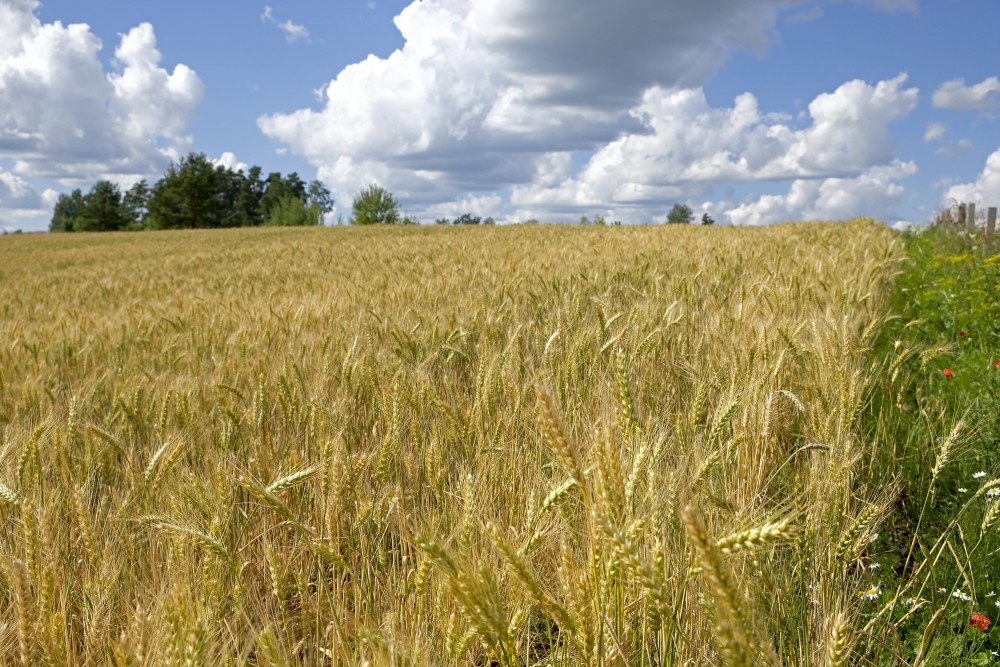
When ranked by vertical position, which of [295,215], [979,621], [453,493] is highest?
[295,215]

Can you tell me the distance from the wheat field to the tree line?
6771 cm

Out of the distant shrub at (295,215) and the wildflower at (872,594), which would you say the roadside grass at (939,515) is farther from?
the distant shrub at (295,215)

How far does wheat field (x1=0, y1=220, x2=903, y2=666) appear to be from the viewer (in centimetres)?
103

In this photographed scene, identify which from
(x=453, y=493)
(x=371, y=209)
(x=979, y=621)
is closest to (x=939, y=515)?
(x=979, y=621)

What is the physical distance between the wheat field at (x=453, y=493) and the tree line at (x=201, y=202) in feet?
222

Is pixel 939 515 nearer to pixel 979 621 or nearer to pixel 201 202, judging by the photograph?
pixel 979 621

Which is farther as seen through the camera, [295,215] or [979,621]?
[295,215]

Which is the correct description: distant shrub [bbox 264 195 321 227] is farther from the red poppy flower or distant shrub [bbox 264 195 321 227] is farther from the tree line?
the red poppy flower

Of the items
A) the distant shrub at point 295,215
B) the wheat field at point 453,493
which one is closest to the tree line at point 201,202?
the distant shrub at point 295,215

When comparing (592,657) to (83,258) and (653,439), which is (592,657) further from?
(83,258)

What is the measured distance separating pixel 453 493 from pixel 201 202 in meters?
71.1

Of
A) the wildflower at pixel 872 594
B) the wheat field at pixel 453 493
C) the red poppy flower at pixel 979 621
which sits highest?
the wheat field at pixel 453 493

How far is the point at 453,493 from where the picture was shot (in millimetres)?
1762

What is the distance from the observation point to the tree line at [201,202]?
65.2 meters
